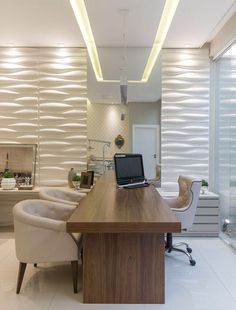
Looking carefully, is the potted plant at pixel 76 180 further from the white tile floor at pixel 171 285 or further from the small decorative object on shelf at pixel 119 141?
the white tile floor at pixel 171 285

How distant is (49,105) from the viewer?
5.10 m

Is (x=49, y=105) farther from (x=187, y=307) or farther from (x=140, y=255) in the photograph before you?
(x=187, y=307)

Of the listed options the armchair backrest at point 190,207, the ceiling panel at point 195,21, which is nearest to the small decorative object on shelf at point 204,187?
the armchair backrest at point 190,207

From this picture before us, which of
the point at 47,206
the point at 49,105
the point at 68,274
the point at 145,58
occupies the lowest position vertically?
the point at 68,274

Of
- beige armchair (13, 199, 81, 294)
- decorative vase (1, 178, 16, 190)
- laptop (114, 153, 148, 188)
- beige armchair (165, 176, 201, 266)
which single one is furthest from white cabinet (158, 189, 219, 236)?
decorative vase (1, 178, 16, 190)

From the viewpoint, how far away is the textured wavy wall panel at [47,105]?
5.06 metres

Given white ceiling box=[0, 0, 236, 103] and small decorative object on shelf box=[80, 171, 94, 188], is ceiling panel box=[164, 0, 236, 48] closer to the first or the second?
white ceiling box=[0, 0, 236, 103]

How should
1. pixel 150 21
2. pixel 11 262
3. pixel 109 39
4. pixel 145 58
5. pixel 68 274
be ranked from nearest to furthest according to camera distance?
Result: pixel 68 274
pixel 11 262
pixel 150 21
pixel 109 39
pixel 145 58

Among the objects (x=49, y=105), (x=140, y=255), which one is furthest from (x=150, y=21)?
(x=140, y=255)

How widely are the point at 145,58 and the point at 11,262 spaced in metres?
3.55

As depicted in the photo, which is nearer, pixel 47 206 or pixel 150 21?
pixel 47 206

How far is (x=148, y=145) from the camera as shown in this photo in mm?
5051

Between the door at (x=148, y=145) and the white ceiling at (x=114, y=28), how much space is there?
48 centimetres

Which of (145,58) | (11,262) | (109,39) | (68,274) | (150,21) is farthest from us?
(145,58)
